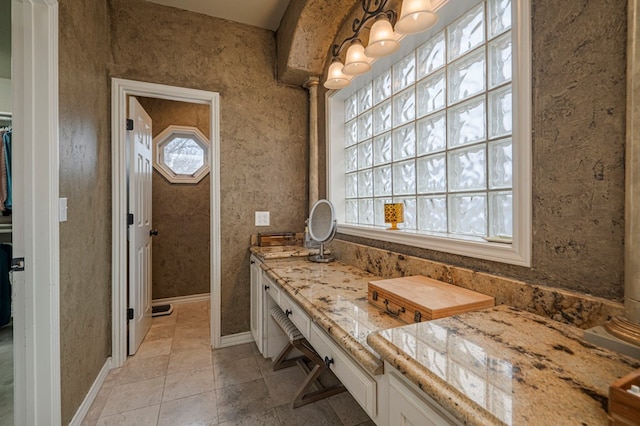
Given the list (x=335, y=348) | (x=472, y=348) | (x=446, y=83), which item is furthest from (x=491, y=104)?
(x=335, y=348)

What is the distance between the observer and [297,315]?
134 cm

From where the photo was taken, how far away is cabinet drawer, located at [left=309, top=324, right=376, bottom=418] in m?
0.80

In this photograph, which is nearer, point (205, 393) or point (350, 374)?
point (350, 374)

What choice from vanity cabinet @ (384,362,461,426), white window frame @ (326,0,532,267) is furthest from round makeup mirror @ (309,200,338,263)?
→ vanity cabinet @ (384,362,461,426)

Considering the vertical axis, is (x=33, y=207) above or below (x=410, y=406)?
above

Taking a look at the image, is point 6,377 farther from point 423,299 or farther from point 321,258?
point 423,299

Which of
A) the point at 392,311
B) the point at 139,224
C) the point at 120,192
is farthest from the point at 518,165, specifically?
the point at 139,224

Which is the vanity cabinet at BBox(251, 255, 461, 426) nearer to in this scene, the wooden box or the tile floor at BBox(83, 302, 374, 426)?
the wooden box

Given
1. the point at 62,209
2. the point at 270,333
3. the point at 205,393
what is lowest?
the point at 205,393

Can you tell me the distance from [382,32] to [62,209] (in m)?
1.74

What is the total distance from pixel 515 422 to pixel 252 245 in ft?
7.26

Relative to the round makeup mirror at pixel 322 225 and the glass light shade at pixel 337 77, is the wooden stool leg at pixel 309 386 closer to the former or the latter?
the round makeup mirror at pixel 322 225

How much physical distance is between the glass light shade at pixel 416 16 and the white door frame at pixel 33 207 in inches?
61.5

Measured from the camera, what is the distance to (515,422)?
0.42 m
